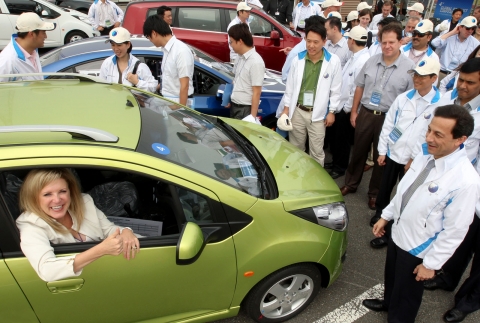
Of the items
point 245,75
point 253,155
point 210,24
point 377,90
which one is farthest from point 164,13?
point 253,155

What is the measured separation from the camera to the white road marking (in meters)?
2.76

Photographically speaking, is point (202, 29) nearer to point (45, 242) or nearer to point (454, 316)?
point (45, 242)

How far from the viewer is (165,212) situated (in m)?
2.32

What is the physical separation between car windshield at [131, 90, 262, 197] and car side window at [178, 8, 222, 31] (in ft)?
13.9

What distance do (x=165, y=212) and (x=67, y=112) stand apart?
829mm

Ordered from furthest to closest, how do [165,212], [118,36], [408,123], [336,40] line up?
[336,40], [118,36], [408,123], [165,212]

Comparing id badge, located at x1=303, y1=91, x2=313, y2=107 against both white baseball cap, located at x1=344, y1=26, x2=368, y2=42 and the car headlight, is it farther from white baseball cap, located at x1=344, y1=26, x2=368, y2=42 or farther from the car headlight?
the car headlight

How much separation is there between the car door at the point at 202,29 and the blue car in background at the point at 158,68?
178cm

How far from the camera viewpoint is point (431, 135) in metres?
2.04

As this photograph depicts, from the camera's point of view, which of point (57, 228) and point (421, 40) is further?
point (421, 40)

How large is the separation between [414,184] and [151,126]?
5.36 feet

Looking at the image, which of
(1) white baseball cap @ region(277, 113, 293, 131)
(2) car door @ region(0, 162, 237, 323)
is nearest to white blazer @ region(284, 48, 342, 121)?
(1) white baseball cap @ region(277, 113, 293, 131)

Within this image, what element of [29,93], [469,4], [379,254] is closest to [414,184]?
[379,254]

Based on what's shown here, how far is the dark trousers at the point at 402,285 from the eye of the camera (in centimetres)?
229
